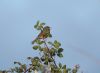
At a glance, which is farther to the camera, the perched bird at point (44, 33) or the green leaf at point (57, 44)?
the green leaf at point (57, 44)

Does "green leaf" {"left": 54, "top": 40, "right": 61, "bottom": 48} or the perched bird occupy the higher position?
the perched bird

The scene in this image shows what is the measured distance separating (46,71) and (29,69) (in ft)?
3.78

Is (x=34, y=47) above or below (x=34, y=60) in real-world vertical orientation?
above

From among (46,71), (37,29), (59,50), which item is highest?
(37,29)

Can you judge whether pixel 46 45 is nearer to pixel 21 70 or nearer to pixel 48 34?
pixel 48 34

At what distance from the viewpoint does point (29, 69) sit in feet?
14.4

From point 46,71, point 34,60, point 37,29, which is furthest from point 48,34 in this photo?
point 46,71

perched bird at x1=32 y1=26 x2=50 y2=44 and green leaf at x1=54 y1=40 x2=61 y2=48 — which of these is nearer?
perched bird at x1=32 y1=26 x2=50 y2=44

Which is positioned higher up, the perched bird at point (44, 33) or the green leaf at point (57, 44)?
the perched bird at point (44, 33)

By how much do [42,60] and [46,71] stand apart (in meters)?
1.13

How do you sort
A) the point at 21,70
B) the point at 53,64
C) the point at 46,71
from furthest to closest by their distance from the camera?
the point at 21,70, the point at 53,64, the point at 46,71

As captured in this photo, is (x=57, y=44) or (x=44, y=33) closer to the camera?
(x=44, y=33)

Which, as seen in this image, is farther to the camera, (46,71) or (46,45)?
(46,45)

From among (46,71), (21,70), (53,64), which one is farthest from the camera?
(21,70)
